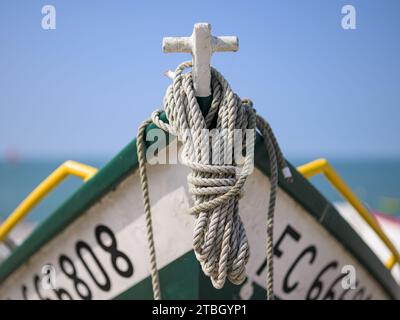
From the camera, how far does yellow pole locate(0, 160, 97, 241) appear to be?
3.04 meters

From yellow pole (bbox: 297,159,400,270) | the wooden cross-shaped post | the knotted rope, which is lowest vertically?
yellow pole (bbox: 297,159,400,270)

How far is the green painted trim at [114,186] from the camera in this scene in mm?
2338

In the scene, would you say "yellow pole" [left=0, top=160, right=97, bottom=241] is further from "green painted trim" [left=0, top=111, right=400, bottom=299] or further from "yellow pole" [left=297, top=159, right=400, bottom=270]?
"yellow pole" [left=297, top=159, right=400, bottom=270]

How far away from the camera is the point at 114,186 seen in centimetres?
244

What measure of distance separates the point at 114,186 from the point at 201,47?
33.2 inches

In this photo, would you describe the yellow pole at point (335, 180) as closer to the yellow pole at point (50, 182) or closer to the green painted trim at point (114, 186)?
the green painted trim at point (114, 186)

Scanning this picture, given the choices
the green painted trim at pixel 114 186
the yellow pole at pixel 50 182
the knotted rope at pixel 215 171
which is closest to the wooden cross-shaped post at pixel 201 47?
the knotted rope at pixel 215 171

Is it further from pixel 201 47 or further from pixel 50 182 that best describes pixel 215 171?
pixel 50 182

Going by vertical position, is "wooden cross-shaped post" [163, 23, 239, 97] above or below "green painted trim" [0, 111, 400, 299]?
above

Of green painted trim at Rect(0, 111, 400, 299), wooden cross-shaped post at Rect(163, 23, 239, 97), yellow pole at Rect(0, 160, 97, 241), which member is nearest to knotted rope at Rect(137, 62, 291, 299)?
wooden cross-shaped post at Rect(163, 23, 239, 97)

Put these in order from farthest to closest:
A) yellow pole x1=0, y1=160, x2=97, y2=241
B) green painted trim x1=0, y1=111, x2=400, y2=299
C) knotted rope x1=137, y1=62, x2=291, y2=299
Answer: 1. yellow pole x1=0, y1=160, x2=97, y2=241
2. green painted trim x1=0, y1=111, x2=400, y2=299
3. knotted rope x1=137, y1=62, x2=291, y2=299

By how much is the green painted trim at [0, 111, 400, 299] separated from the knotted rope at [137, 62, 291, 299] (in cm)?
29

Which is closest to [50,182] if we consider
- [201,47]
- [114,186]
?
Result: [114,186]

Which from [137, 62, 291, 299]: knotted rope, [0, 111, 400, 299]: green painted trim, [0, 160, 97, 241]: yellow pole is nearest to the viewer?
[137, 62, 291, 299]: knotted rope
